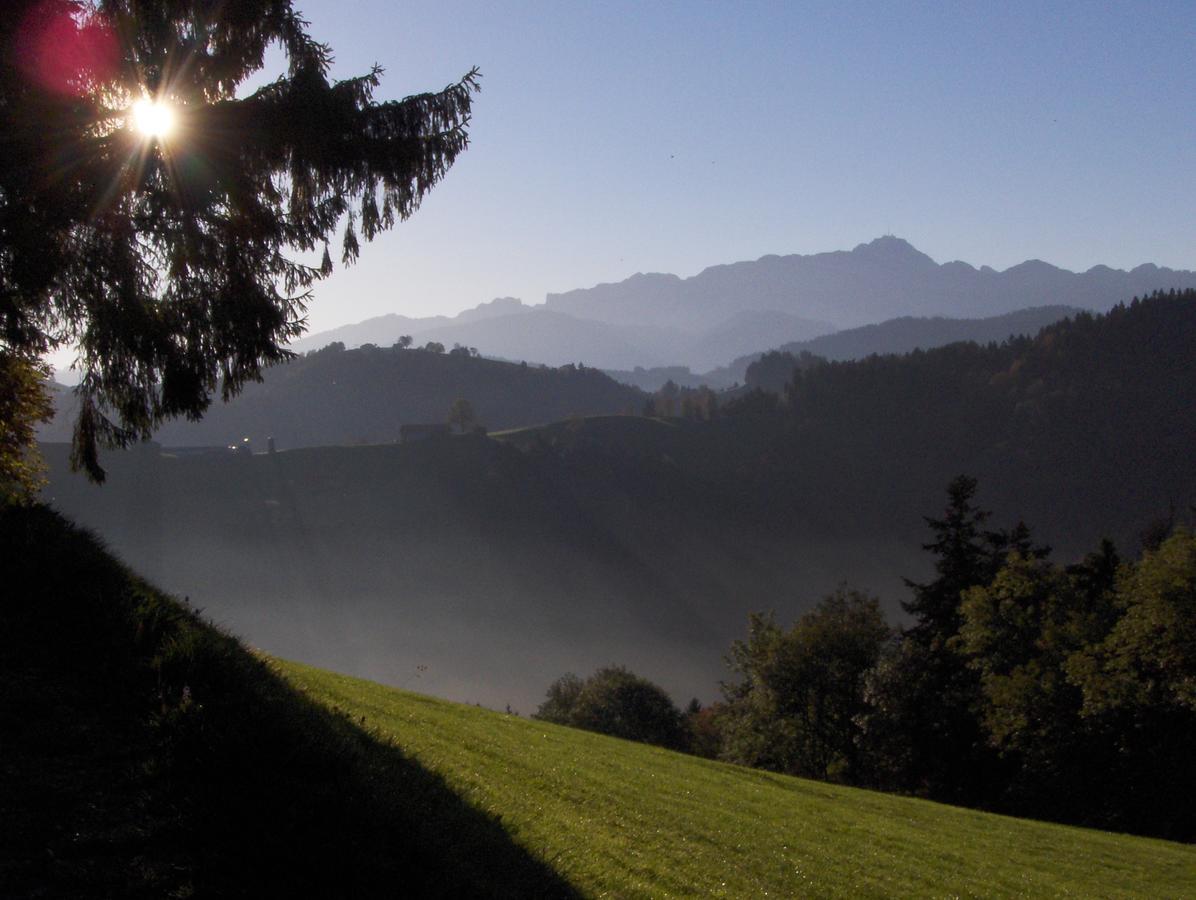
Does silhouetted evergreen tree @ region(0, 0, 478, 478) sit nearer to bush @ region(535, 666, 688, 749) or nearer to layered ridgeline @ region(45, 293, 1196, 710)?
bush @ region(535, 666, 688, 749)

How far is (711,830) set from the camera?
35.3ft

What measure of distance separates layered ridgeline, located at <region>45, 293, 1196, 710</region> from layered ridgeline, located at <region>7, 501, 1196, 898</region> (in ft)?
309

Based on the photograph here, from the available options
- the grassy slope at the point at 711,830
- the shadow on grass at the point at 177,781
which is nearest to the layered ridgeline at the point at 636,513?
the grassy slope at the point at 711,830

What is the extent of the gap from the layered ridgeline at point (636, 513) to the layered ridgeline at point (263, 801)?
309ft

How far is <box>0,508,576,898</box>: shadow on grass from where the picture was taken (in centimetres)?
467

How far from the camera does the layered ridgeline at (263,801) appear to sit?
4758mm

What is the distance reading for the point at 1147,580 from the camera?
2786 centimetres

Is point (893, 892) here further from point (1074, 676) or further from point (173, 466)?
point (173, 466)

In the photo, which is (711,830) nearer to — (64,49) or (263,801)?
(263,801)

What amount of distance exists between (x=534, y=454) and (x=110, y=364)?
177m

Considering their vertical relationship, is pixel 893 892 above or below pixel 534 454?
below

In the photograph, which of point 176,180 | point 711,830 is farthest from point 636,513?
point 176,180

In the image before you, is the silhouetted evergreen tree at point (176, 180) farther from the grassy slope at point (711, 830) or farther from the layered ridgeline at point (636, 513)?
the layered ridgeline at point (636, 513)

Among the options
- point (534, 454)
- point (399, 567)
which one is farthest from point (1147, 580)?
point (534, 454)
